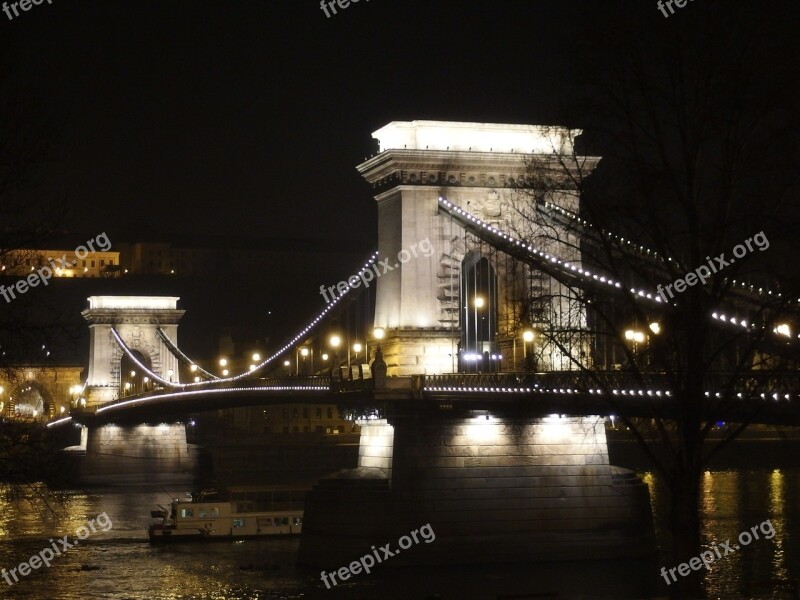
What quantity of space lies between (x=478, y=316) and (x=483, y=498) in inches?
296

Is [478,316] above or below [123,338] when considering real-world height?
below

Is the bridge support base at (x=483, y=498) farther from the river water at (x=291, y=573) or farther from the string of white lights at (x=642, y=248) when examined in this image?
the string of white lights at (x=642, y=248)

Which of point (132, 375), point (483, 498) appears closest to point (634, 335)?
point (483, 498)

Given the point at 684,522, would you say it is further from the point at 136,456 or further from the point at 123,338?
the point at 123,338

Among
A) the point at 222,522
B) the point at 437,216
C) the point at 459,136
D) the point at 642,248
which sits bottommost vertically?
the point at 222,522

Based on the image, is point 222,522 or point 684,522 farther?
point 222,522

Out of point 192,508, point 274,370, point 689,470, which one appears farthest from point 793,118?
point 274,370

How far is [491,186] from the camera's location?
Answer: 129 feet

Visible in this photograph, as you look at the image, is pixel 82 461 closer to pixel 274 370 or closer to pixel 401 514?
pixel 274 370

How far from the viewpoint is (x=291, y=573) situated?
3622cm

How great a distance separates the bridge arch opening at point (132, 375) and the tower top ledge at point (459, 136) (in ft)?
184

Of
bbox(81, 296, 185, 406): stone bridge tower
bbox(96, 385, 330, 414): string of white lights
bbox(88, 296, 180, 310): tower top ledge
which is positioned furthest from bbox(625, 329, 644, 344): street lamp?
bbox(88, 296, 180, 310): tower top ledge

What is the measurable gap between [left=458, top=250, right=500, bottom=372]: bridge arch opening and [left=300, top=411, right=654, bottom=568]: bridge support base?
3.98 metres

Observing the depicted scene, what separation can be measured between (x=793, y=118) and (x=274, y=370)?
5368cm
